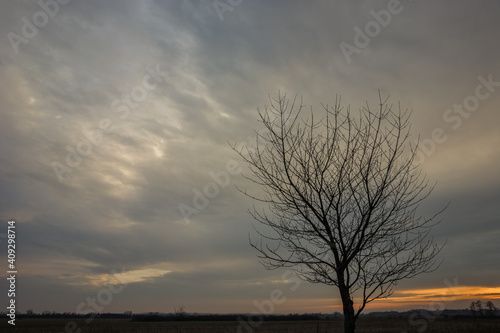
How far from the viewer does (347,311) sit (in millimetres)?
5164

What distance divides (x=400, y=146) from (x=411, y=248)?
162 cm

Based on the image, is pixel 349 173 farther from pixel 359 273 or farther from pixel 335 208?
pixel 359 273

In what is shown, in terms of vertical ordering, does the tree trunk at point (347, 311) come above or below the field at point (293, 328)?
above

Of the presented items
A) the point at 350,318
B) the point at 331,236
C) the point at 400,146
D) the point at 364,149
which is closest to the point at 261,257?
the point at 331,236

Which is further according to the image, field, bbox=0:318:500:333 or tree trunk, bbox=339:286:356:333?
field, bbox=0:318:500:333

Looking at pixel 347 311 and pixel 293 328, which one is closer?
pixel 347 311

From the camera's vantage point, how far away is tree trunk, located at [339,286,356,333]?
5145 mm

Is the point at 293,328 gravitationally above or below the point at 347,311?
below

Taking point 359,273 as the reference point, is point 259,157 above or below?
above

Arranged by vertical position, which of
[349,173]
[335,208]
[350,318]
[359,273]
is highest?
[349,173]

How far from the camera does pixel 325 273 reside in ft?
18.6

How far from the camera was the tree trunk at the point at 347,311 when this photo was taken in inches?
203

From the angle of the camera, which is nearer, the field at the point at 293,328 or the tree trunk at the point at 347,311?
the tree trunk at the point at 347,311

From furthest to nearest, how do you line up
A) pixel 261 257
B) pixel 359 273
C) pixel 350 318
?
pixel 261 257
pixel 359 273
pixel 350 318
